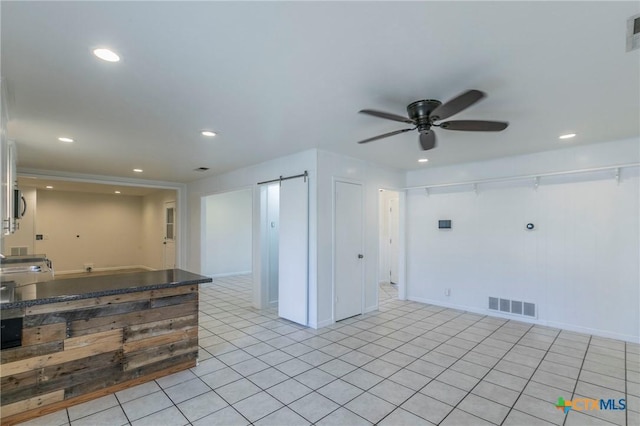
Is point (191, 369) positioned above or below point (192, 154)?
below

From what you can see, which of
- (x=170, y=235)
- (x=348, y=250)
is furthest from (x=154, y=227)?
(x=348, y=250)

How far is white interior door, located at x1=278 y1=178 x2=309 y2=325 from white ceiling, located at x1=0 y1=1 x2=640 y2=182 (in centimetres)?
106

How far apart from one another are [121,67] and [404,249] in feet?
17.3

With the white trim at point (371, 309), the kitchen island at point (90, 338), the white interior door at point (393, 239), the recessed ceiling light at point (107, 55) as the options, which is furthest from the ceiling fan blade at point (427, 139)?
the white interior door at point (393, 239)

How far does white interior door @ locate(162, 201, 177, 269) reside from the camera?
831 centimetres

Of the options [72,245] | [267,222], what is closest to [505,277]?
[267,222]

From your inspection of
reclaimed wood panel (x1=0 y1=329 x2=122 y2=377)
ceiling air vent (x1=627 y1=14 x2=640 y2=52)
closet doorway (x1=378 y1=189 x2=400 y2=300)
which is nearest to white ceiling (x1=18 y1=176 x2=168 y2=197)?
reclaimed wood panel (x1=0 y1=329 x2=122 y2=377)

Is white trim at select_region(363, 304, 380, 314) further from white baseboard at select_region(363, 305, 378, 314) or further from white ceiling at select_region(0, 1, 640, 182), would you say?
white ceiling at select_region(0, 1, 640, 182)

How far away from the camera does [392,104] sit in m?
2.76

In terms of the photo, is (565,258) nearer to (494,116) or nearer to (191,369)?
(494,116)

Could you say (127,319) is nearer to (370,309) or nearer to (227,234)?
(370,309)

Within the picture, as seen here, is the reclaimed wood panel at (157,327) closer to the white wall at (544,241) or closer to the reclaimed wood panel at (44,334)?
the reclaimed wood panel at (44,334)

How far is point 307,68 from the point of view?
84.4 inches

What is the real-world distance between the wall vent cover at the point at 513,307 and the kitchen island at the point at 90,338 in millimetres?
4443
